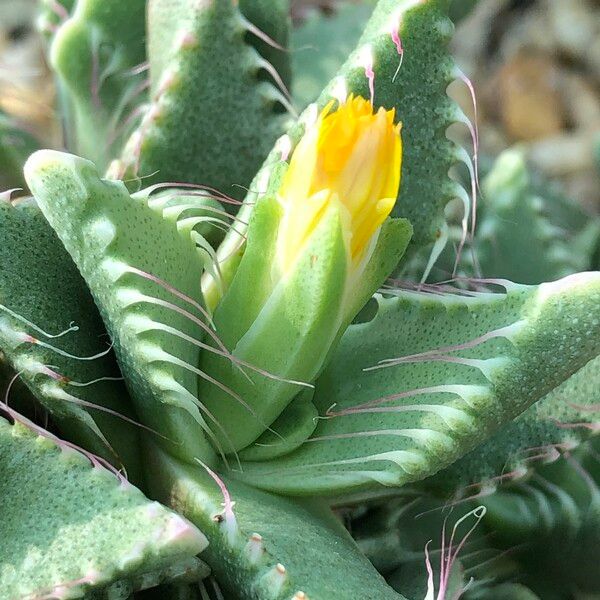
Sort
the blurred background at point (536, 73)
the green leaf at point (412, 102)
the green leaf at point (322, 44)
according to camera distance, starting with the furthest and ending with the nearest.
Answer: the blurred background at point (536, 73), the green leaf at point (322, 44), the green leaf at point (412, 102)

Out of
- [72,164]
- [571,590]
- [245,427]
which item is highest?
[72,164]

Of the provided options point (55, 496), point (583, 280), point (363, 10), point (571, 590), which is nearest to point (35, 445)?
point (55, 496)

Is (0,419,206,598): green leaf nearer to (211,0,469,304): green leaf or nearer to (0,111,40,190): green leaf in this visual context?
(211,0,469,304): green leaf

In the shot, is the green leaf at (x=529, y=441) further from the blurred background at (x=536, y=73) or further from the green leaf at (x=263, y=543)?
the blurred background at (x=536, y=73)

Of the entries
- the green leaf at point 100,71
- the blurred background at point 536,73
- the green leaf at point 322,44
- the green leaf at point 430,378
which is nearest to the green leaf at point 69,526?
the green leaf at point 430,378

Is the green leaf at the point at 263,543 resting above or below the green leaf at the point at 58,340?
below

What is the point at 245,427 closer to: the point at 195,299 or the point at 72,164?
the point at 195,299
